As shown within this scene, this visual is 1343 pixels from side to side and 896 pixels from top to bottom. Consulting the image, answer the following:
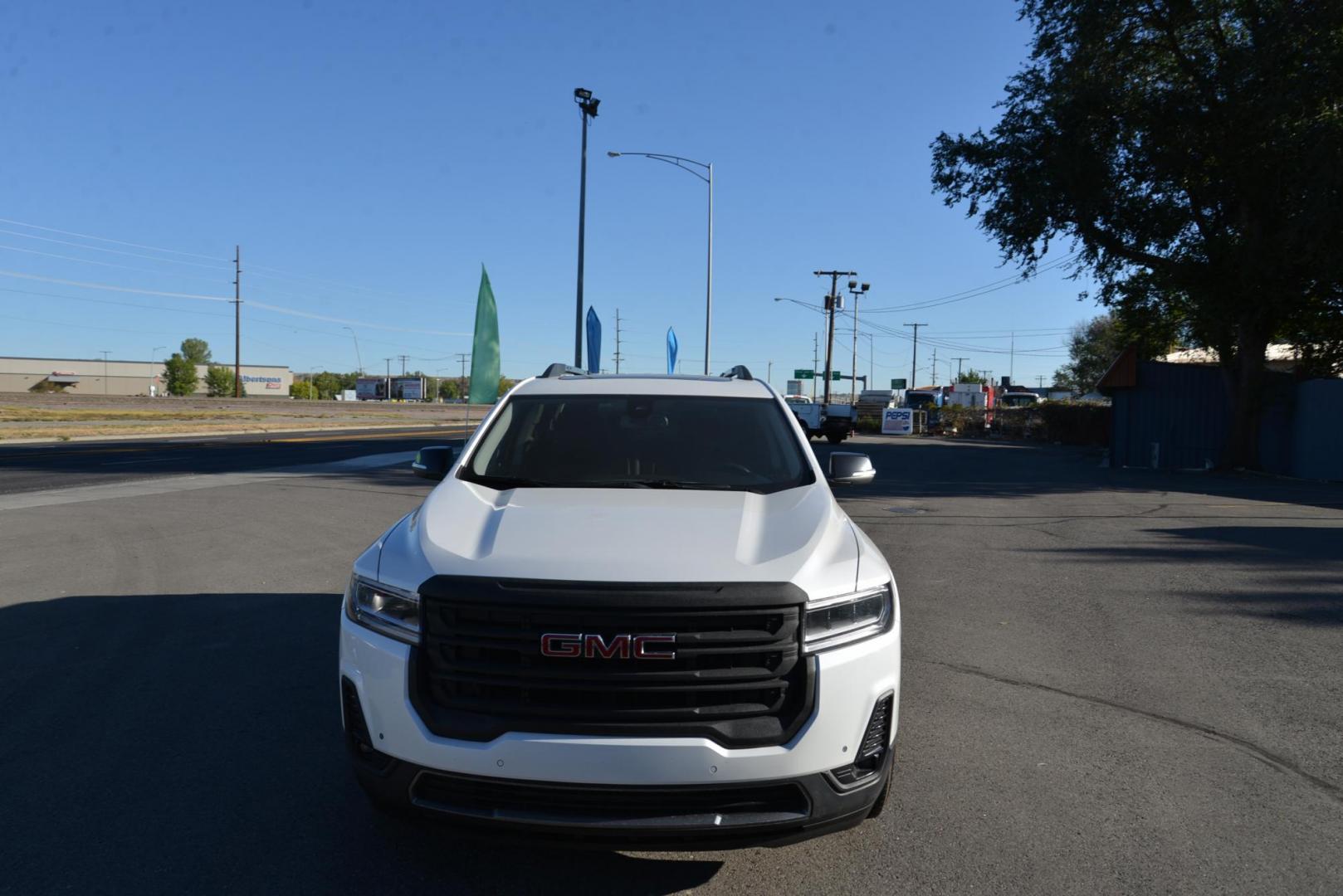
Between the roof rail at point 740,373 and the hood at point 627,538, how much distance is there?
1717mm

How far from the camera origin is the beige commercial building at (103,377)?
132 m

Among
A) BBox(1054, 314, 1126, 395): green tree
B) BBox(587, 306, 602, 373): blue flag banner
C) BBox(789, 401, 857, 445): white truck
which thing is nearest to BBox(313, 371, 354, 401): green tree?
BBox(1054, 314, 1126, 395): green tree

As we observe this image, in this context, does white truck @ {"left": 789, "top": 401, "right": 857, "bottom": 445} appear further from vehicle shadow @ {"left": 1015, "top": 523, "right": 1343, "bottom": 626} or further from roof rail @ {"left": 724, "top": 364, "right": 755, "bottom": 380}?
roof rail @ {"left": 724, "top": 364, "right": 755, "bottom": 380}

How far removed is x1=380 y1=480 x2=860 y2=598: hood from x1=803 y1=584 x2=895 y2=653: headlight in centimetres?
6

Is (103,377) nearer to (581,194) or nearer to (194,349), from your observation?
(194,349)

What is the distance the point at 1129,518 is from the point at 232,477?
1437 centimetres

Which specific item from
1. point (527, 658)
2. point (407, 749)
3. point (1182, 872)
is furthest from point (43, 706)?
point (1182, 872)

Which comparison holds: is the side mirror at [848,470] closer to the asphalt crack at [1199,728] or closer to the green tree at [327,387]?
the asphalt crack at [1199,728]

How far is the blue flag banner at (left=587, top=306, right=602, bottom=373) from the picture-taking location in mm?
25391

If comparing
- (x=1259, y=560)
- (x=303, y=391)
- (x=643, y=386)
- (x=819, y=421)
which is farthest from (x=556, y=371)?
(x=303, y=391)

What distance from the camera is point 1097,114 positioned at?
75.0 ft

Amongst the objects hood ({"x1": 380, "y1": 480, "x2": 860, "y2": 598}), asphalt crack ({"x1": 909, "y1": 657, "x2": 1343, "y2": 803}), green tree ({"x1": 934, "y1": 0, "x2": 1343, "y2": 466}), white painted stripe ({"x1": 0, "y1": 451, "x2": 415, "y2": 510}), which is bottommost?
white painted stripe ({"x1": 0, "y1": 451, "x2": 415, "y2": 510})

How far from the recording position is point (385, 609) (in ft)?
11.3

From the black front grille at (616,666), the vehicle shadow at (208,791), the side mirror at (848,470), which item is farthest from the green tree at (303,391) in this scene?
the black front grille at (616,666)
